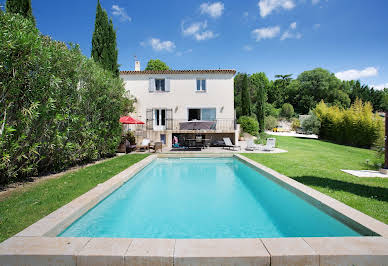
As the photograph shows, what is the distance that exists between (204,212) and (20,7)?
10.7m

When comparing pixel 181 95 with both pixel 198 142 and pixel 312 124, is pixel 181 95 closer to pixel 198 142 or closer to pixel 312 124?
pixel 198 142

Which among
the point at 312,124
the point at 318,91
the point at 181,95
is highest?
the point at 318,91

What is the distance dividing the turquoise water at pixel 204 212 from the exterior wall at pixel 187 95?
11042mm

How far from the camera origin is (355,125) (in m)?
18.0

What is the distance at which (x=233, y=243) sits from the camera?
2.66 meters

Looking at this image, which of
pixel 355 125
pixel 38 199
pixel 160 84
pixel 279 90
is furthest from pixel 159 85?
pixel 279 90

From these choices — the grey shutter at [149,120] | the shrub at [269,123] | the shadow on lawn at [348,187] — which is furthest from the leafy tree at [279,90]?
the shadow on lawn at [348,187]

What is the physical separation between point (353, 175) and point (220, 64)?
15237 mm

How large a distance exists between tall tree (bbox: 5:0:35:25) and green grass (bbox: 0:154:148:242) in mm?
6940

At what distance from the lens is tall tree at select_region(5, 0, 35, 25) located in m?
8.00

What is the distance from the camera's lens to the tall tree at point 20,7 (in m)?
8.00

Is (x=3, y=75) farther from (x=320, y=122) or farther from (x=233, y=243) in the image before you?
(x=320, y=122)

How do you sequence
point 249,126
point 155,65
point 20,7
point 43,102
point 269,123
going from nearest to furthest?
point 43,102
point 20,7
point 249,126
point 269,123
point 155,65

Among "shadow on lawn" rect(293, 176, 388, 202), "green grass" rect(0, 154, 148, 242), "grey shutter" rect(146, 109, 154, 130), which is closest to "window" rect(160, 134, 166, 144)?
"grey shutter" rect(146, 109, 154, 130)
